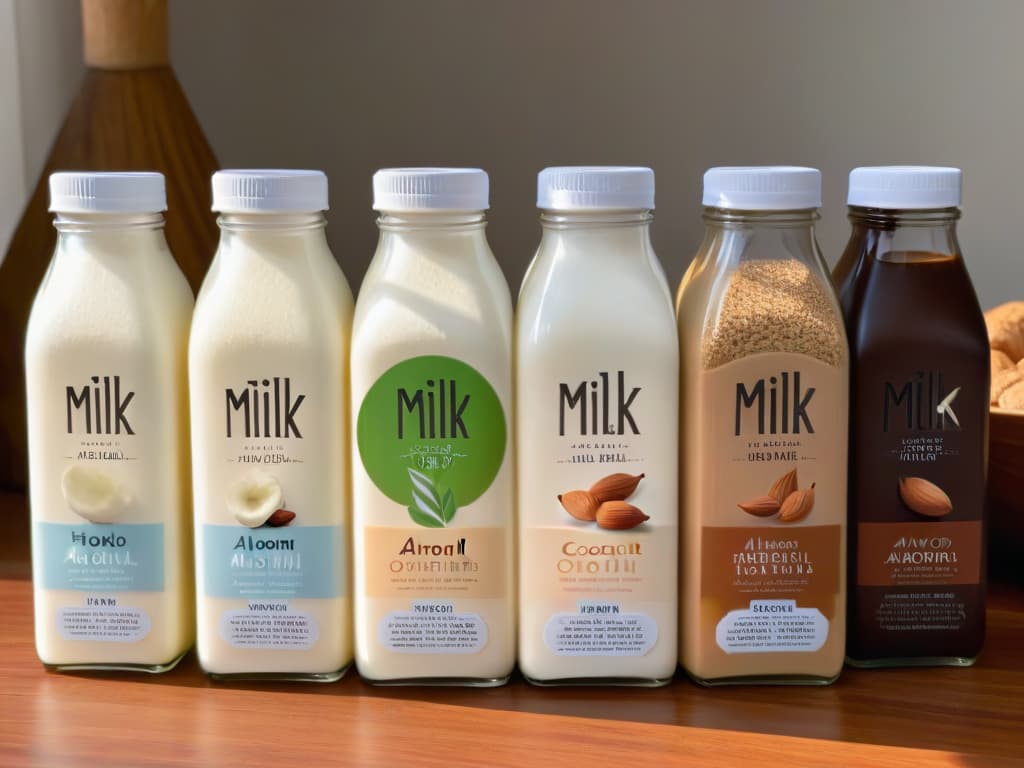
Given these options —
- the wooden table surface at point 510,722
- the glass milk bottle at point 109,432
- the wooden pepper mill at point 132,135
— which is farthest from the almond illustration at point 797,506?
the wooden pepper mill at point 132,135

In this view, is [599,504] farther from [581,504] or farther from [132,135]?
[132,135]

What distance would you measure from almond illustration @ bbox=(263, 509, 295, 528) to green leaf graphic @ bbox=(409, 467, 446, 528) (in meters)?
0.07

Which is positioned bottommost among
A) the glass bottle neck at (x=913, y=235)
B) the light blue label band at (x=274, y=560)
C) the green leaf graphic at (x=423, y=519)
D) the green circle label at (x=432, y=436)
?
the light blue label band at (x=274, y=560)

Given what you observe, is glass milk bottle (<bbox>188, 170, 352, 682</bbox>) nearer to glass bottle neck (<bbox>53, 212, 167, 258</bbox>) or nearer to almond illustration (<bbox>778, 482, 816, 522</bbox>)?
glass bottle neck (<bbox>53, 212, 167, 258</bbox>)

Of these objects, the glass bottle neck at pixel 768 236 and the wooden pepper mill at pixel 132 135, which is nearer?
the glass bottle neck at pixel 768 236

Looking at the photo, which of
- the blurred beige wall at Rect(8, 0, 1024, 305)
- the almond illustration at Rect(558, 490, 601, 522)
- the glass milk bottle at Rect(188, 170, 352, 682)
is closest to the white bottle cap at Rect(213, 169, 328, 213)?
the glass milk bottle at Rect(188, 170, 352, 682)

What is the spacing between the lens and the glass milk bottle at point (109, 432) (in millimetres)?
781

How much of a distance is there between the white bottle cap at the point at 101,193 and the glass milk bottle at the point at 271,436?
5 cm

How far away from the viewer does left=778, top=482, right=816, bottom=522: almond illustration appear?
784 millimetres

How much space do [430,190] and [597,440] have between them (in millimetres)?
177

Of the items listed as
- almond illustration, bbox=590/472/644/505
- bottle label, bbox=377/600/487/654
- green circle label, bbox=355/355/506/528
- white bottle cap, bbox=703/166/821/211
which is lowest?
bottle label, bbox=377/600/487/654

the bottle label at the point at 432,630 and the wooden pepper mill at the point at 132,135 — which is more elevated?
the wooden pepper mill at the point at 132,135

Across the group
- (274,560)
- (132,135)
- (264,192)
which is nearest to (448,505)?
(274,560)

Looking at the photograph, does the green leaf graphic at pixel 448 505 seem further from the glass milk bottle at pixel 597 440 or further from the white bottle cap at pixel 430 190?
the white bottle cap at pixel 430 190
